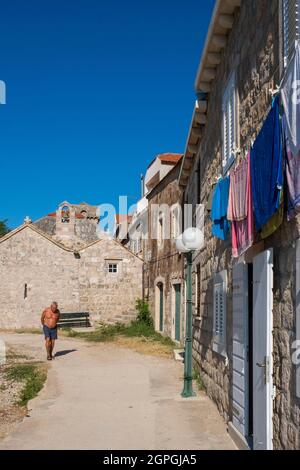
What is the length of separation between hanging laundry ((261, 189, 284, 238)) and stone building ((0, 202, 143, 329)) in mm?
17605

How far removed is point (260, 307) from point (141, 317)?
1666 centimetres

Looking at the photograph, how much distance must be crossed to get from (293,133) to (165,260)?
14.8m

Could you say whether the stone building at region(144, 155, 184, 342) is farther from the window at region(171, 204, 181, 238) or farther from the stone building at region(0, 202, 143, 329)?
the stone building at region(0, 202, 143, 329)

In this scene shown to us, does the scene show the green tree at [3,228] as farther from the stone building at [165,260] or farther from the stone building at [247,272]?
the stone building at [247,272]

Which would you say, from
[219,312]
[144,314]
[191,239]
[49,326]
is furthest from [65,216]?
[219,312]

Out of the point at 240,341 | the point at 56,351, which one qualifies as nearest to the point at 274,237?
the point at 240,341

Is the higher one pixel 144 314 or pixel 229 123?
pixel 229 123

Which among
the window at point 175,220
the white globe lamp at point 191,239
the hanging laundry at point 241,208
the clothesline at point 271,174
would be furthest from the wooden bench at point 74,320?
the clothesline at point 271,174

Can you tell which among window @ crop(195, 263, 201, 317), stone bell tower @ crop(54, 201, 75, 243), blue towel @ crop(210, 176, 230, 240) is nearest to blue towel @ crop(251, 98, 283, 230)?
blue towel @ crop(210, 176, 230, 240)

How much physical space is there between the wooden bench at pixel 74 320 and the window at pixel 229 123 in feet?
50.1

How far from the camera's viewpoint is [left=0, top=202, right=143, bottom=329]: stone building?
72.3 ft

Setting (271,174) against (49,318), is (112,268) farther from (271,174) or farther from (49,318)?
(271,174)

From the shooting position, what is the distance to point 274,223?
462 cm

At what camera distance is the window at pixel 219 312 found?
7.32 m
